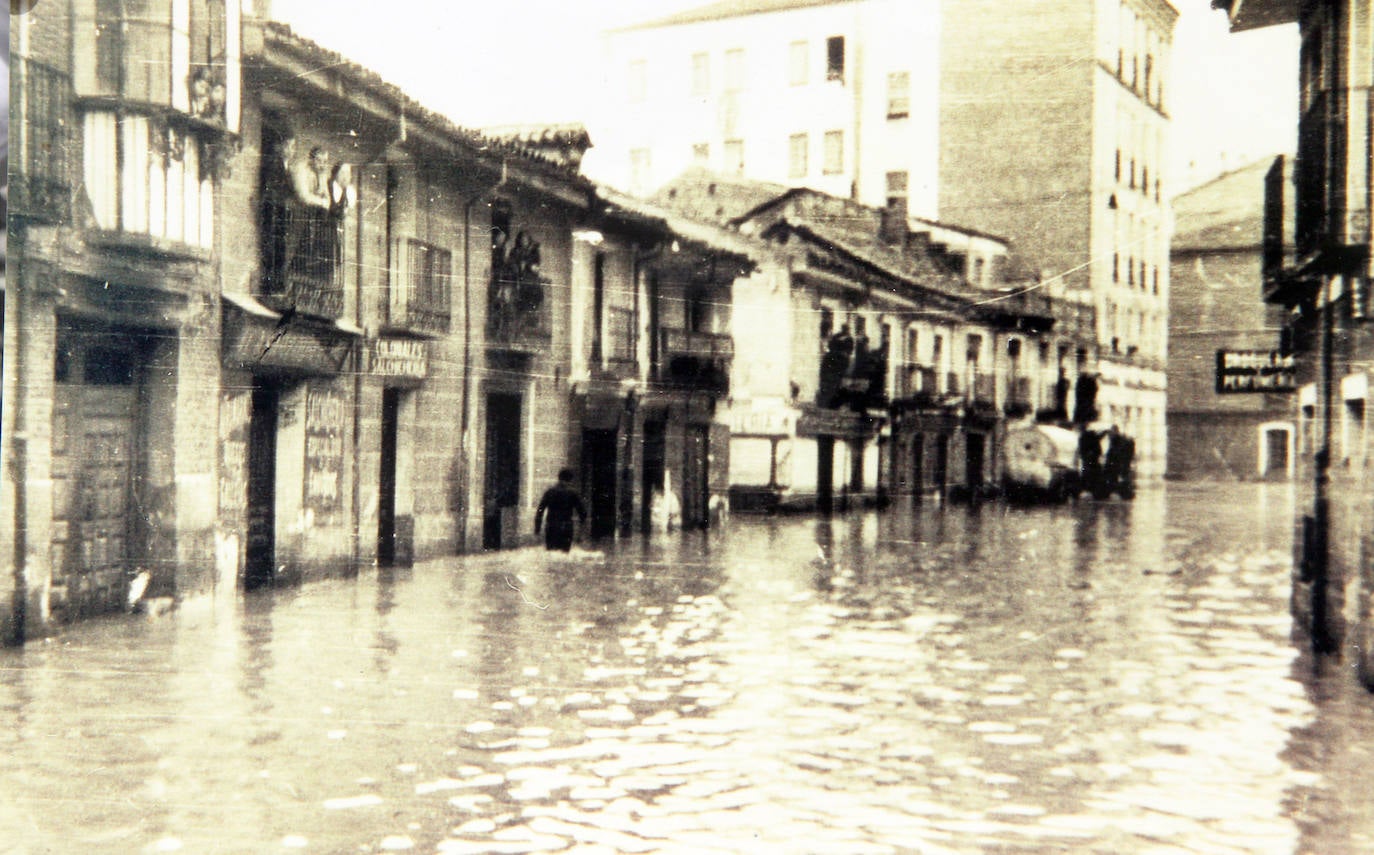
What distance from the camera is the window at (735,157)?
4746mm

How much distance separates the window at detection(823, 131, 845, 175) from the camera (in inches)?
184

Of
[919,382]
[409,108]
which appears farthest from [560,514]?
[409,108]

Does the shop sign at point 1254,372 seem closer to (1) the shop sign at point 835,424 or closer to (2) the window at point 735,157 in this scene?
(1) the shop sign at point 835,424

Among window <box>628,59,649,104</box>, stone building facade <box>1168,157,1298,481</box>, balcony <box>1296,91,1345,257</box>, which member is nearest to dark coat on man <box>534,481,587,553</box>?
window <box>628,59,649,104</box>

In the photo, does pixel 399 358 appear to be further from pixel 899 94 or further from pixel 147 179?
pixel 899 94

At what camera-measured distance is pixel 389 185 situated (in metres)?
5.11

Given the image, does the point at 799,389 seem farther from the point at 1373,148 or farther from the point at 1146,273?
the point at 1373,148

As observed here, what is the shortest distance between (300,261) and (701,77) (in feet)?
5.80

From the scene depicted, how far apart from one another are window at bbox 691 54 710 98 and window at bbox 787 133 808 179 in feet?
1.24

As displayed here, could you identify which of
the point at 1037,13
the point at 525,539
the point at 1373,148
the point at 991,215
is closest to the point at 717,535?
the point at 525,539

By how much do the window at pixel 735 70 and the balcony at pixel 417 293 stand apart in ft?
4.26

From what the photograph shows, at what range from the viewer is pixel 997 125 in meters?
4.60

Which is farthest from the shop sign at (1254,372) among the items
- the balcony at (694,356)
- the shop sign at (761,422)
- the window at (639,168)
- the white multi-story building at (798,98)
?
the window at (639,168)

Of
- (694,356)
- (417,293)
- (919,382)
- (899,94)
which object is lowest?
(919,382)
